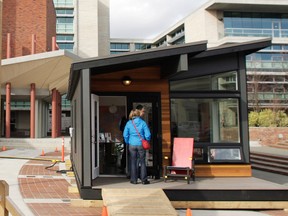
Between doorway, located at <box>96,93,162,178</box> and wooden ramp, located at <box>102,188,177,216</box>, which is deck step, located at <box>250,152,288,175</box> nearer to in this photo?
doorway, located at <box>96,93,162,178</box>

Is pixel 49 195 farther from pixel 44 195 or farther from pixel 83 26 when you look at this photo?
pixel 83 26

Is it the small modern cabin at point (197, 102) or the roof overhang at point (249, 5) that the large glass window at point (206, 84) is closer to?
the small modern cabin at point (197, 102)

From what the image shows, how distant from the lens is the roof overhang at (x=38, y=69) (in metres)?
23.5

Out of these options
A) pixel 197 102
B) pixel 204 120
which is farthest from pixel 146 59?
pixel 204 120

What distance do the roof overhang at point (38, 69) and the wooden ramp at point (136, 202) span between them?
17769 mm

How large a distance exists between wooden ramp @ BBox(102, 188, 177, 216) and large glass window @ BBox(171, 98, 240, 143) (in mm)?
2387

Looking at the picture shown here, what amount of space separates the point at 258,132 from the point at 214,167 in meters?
14.7

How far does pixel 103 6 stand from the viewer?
5528cm

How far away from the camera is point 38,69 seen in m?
24.5

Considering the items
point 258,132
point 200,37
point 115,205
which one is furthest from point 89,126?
point 200,37

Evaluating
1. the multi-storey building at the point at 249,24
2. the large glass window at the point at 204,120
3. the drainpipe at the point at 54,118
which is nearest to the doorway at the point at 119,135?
the large glass window at the point at 204,120

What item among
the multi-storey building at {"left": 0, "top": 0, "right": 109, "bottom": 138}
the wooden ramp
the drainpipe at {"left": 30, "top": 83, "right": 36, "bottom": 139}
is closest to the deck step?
the wooden ramp

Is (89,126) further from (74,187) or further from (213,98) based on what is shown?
(213,98)

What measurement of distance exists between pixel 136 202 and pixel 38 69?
20747 mm
